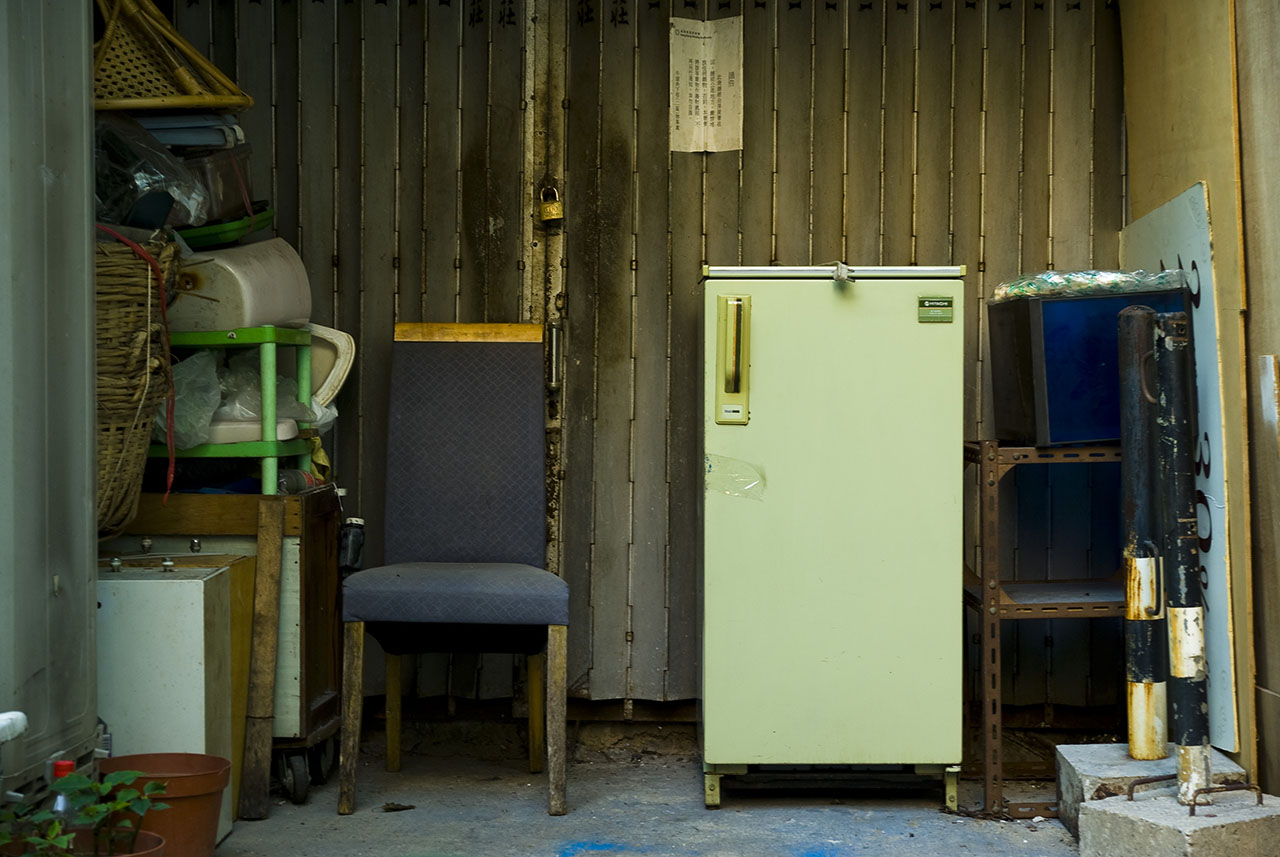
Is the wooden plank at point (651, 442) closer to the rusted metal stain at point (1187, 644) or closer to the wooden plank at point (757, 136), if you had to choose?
the wooden plank at point (757, 136)

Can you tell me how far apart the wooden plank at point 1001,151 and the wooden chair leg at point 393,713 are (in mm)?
1982

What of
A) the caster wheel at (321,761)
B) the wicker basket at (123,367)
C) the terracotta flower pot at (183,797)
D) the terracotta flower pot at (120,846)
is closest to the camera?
the terracotta flower pot at (120,846)

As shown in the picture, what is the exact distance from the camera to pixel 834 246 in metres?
3.58

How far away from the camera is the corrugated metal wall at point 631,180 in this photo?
11.7ft

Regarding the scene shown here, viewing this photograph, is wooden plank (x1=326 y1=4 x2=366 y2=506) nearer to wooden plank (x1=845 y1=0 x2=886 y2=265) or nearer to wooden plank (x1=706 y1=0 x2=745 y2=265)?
wooden plank (x1=706 y1=0 x2=745 y2=265)

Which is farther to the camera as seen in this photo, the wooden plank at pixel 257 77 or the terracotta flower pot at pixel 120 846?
the wooden plank at pixel 257 77

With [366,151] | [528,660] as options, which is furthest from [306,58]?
[528,660]

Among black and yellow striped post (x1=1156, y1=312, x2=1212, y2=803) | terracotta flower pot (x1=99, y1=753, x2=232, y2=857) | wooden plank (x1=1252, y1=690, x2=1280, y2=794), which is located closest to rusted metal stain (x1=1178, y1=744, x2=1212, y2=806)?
black and yellow striped post (x1=1156, y1=312, x2=1212, y2=803)

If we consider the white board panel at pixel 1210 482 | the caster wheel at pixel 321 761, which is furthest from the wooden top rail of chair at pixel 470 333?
the white board panel at pixel 1210 482

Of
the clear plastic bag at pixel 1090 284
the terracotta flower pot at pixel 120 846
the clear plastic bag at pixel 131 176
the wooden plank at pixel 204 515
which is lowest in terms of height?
the terracotta flower pot at pixel 120 846

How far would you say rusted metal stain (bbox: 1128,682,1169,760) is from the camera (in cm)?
283

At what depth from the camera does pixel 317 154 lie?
3580 millimetres

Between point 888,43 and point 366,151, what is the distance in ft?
5.05

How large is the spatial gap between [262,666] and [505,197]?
147 cm
